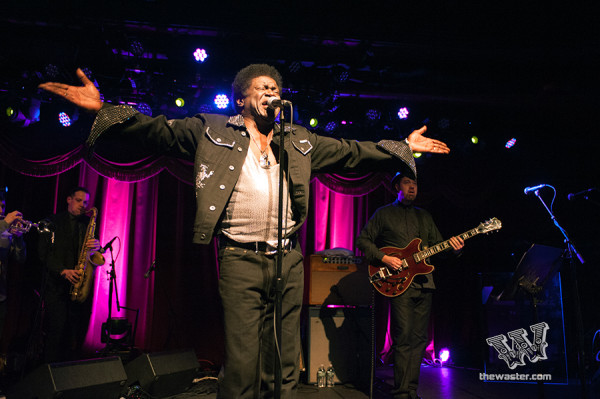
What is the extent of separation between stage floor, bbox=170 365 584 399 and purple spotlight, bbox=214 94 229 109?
12.4 feet

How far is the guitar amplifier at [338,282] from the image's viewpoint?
230 inches

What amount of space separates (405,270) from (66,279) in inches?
177

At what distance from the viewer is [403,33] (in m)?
6.27

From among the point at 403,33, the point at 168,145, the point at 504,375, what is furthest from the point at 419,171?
the point at 168,145

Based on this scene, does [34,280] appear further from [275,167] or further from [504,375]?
[504,375]

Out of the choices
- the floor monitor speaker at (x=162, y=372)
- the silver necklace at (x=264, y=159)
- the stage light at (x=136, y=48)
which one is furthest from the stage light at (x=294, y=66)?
the floor monitor speaker at (x=162, y=372)

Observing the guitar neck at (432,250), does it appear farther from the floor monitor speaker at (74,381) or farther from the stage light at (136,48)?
the stage light at (136,48)

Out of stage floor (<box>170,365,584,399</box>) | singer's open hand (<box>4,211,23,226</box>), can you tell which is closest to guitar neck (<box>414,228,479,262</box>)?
stage floor (<box>170,365,584,399</box>)

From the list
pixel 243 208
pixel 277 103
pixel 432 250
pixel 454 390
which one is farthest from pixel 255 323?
pixel 454 390

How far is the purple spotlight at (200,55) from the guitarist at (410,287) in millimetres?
3031

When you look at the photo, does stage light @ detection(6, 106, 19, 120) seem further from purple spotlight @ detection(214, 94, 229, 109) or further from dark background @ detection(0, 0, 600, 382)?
purple spotlight @ detection(214, 94, 229, 109)

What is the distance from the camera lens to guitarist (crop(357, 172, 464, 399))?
15.5 ft

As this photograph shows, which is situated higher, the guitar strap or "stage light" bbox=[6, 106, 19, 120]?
"stage light" bbox=[6, 106, 19, 120]

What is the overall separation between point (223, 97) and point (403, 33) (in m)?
2.77
